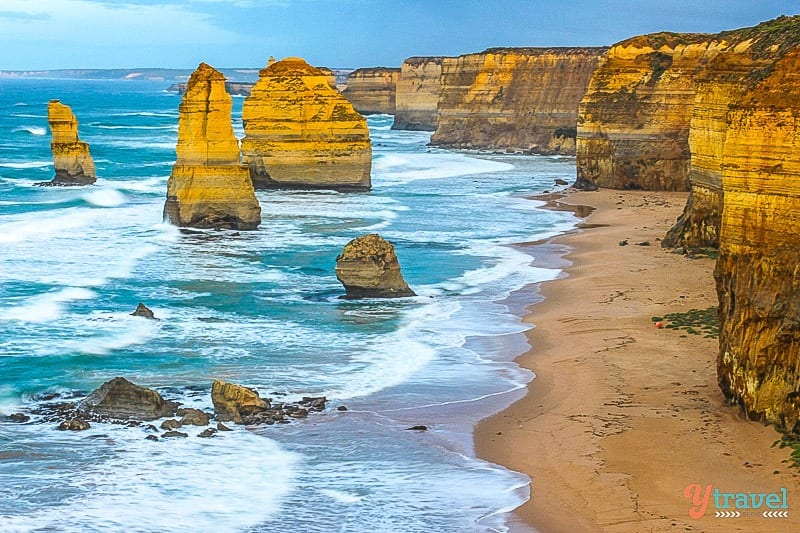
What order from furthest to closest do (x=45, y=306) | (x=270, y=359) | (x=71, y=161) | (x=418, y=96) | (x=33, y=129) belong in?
1. (x=418, y=96)
2. (x=33, y=129)
3. (x=71, y=161)
4. (x=45, y=306)
5. (x=270, y=359)

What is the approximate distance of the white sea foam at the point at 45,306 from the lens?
2420cm

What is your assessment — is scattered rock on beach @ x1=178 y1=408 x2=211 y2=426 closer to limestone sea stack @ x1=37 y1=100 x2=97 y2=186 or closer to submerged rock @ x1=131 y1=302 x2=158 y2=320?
submerged rock @ x1=131 y1=302 x2=158 y2=320

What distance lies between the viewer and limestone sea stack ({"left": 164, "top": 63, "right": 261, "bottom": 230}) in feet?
119

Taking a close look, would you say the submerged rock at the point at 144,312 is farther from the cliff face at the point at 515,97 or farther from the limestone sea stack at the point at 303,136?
the cliff face at the point at 515,97

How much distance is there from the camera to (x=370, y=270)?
1019 inches

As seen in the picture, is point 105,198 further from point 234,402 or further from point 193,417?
point 193,417

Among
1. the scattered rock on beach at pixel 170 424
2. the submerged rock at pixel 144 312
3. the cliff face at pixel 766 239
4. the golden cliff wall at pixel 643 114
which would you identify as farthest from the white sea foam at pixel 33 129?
the cliff face at pixel 766 239

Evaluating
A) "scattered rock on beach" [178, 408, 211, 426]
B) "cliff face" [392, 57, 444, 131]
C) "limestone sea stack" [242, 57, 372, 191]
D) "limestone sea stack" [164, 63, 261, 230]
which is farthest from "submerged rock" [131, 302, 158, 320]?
"cliff face" [392, 57, 444, 131]

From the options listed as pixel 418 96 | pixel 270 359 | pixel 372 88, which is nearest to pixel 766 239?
pixel 270 359

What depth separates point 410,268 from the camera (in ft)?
103

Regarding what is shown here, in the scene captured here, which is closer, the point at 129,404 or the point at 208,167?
the point at 129,404

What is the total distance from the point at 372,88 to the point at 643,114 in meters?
92.8

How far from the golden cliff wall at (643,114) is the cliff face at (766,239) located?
31.5 meters

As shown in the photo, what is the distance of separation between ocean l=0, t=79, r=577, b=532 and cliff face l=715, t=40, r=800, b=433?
3346mm
